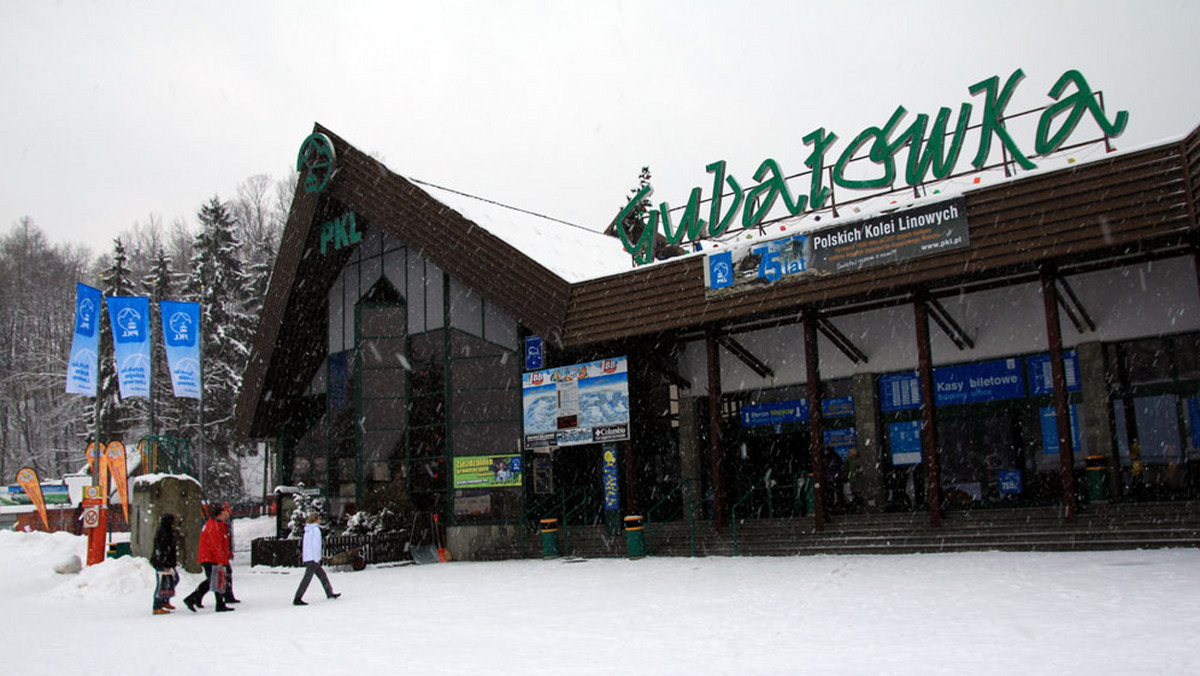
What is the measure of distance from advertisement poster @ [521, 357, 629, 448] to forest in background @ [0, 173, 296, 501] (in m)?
21.8

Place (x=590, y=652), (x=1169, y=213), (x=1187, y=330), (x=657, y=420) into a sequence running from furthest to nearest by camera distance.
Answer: (x=657, y=420), (x=1187, y=330), (x=1169, y=213), (x=590, y=652)

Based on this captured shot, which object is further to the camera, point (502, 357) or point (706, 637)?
point (502, 357)

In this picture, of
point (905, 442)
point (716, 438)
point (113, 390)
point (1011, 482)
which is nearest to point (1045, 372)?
point (1011, 482)

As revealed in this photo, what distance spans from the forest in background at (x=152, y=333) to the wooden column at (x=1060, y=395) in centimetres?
3266

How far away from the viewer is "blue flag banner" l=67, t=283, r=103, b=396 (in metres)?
25.4

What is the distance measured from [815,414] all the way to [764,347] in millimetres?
4338

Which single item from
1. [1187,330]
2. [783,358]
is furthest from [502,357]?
[1187,330]

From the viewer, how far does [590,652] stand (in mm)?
8984

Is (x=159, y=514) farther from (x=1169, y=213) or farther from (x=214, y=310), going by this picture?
(x=214, y=310)

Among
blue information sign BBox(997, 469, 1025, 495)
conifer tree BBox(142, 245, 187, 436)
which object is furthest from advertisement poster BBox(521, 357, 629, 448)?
conifer tree BBox(142, 245, 187, 436)

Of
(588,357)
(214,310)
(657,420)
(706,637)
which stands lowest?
(706,637)

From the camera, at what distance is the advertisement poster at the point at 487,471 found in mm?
22681

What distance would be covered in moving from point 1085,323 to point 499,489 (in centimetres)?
1330

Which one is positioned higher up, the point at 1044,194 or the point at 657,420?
the point at 1044,194
